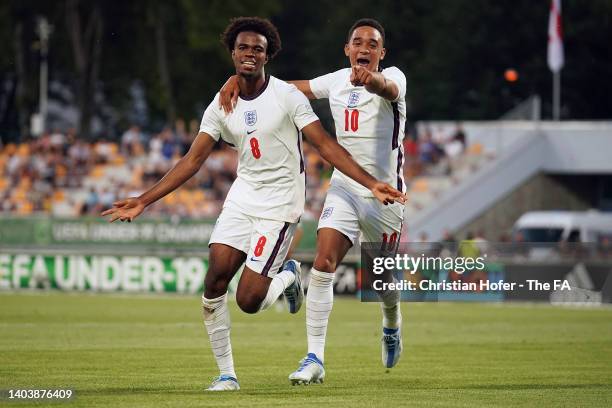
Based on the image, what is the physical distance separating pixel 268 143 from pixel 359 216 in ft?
4.51

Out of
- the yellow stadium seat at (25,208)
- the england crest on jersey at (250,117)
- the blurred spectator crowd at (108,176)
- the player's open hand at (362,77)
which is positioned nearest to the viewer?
the player's open hand at (362,77)

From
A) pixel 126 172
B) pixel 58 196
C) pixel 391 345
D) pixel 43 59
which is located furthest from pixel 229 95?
pixel 43 59

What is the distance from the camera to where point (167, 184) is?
11812 mm

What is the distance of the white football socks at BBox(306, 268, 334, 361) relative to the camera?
491 inches

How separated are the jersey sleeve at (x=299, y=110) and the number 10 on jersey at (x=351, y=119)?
90 centimetres

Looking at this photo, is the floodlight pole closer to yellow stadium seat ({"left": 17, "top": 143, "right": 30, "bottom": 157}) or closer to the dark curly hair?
yellow stadium seat ({"left": 17, "top": 143, "right": 30, "bottom": 157})

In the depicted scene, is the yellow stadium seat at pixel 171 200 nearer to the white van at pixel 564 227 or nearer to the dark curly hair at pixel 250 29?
the white van at pixel 564 227

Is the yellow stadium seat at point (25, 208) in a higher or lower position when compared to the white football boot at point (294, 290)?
lower

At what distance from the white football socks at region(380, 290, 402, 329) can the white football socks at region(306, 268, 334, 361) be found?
94 centimetres

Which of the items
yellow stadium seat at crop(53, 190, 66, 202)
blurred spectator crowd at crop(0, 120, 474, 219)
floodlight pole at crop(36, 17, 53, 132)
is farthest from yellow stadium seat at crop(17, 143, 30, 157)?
floodlight pole at crop(36, 17, 53, 132)

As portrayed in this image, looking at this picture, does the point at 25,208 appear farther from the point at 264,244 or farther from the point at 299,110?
the point at 299,110

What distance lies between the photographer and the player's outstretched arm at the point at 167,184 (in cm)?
1155

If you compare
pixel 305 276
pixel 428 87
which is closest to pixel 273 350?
pixel 305 276

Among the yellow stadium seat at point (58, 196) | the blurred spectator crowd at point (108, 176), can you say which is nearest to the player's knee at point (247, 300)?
the blurred spectator crowd at point (108, 176)
